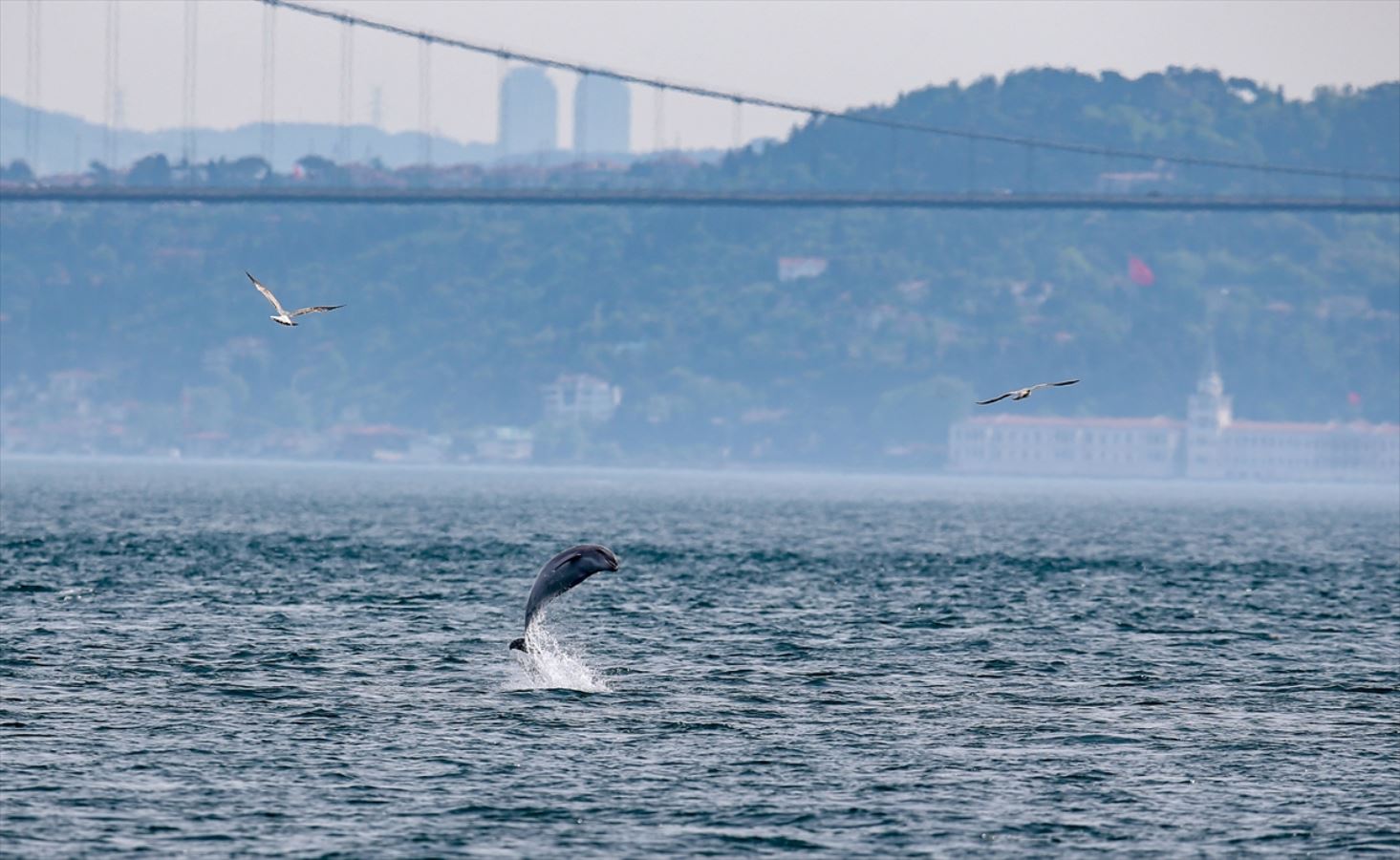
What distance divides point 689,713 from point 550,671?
6.24 metres

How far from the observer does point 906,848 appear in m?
29.6

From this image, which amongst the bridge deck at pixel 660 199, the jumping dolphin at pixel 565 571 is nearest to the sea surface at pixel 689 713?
the jumping dolphin at pixel 565 571

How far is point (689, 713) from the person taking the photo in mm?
40719

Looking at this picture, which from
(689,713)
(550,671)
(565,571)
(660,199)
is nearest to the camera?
(565,571)

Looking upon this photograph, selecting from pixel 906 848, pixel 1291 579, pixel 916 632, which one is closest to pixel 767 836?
pixel 906 848

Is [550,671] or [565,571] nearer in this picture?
[565,571]

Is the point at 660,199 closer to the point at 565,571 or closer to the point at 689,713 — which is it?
the point at 689,713

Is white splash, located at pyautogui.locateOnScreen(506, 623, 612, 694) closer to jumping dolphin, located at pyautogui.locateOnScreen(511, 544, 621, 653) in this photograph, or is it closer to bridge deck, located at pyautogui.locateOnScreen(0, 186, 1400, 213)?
jumping dolphin, located at pyautogui.locateOnScreen(511, 544, 621, 653)

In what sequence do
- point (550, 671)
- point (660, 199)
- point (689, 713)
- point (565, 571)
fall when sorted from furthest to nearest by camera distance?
point (660, 199) < point (550, 671) < point (689, 713) < point (565, 571)

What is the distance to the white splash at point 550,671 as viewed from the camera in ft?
146

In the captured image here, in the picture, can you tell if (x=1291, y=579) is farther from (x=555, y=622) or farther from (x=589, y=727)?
(x=589, y=727)

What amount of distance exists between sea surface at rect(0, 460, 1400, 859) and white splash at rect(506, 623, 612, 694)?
0.18 meters

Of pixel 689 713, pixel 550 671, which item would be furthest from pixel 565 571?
pixel 550 671

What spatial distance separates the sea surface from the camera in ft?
101
